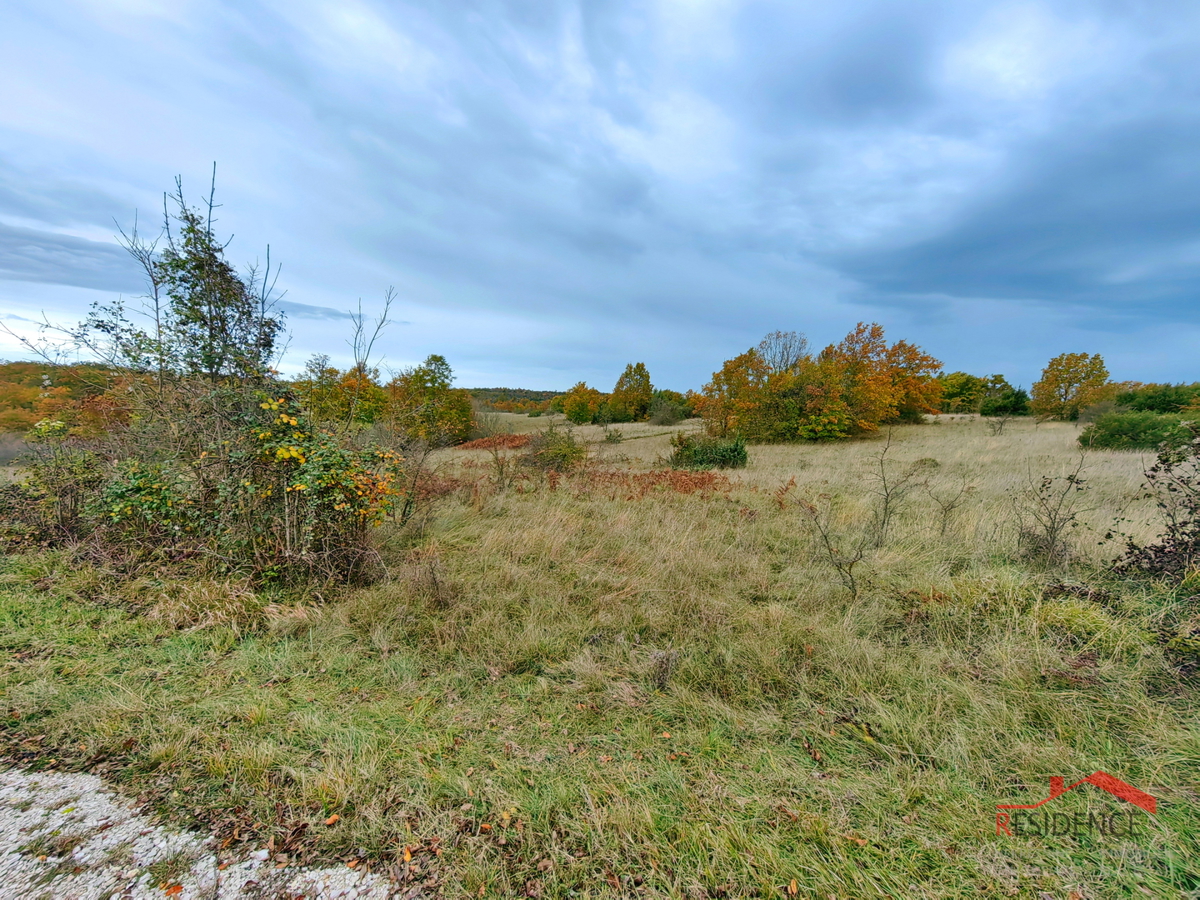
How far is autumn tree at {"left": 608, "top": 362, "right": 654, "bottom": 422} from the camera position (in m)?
46.5

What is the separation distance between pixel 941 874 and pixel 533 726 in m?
2.14

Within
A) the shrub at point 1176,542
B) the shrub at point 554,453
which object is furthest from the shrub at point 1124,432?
the shrub at point 554,453

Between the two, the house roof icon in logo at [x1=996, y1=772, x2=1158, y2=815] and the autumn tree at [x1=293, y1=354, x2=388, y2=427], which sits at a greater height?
the autumn tree at [x1=293, y1=354, x2=388, y2=427]

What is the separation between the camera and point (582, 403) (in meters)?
47.8

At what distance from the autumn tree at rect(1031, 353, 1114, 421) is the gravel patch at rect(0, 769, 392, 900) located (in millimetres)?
38471

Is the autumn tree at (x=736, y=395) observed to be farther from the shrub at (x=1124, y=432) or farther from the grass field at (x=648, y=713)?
the grass field at (x=648, y=713)

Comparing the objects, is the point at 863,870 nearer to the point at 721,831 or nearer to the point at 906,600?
the point at 721,831

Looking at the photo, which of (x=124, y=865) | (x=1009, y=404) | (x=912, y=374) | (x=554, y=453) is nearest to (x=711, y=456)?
(x=554, y=453)

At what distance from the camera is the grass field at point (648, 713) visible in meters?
1.92

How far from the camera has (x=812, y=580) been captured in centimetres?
477

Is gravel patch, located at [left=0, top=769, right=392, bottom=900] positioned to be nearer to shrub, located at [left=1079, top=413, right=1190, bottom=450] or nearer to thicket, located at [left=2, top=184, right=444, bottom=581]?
thicket, located at [left=2, top=184, right=444, bottom=581]

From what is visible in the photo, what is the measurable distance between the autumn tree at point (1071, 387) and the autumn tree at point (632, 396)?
29.8m

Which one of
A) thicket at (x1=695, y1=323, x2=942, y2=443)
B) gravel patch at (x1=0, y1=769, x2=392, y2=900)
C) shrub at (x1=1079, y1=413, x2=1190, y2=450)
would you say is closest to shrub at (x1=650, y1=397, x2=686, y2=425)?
thicket at (x1=695, y1=323, x2=942, y2=443)

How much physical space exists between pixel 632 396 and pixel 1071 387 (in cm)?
3372
